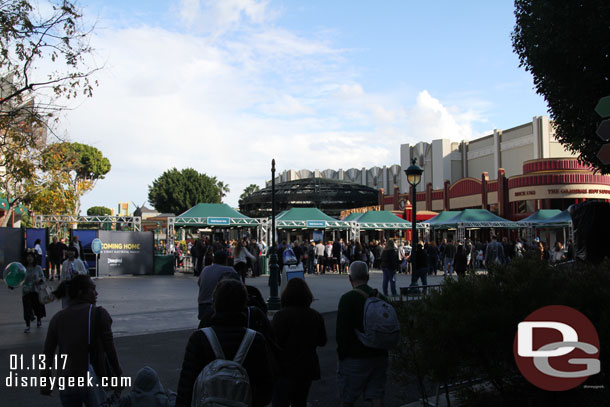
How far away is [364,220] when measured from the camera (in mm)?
34031

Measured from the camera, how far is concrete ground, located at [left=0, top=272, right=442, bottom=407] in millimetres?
6508

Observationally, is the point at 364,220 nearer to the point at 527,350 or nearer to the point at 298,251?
the point at 298,251

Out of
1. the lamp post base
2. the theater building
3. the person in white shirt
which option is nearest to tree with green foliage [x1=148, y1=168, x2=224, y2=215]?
the theater building

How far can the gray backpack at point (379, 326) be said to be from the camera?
4.43 meters

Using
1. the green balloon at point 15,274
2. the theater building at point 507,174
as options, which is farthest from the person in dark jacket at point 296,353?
the theater building at point 507,174

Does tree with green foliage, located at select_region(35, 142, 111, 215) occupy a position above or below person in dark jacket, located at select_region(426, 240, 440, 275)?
above

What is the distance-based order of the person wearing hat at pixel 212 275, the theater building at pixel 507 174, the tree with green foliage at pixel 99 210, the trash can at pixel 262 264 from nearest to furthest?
the person wearing hat at pixel 212 275, the trash can at pixel 262 264, the theater building at pixel 507 174, the tree with green foliage at pixel 99 210

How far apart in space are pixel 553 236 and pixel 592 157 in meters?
28.9

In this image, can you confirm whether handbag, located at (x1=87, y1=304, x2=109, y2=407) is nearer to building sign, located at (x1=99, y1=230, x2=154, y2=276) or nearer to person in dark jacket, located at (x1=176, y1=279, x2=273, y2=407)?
person in dark jacket, located at (x1=176, y1=279, x2=273, y2=407)

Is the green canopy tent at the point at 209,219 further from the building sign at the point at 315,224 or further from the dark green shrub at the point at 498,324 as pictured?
the dark green shrub at the point at 498,324

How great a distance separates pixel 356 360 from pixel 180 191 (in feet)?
248

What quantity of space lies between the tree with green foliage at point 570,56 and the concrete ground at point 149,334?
298 inches

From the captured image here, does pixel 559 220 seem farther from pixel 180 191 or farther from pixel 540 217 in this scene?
pixel 180 191

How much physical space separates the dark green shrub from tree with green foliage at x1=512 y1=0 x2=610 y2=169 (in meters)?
8.07
